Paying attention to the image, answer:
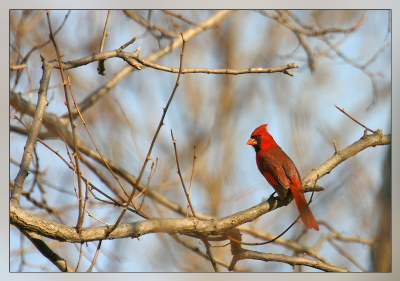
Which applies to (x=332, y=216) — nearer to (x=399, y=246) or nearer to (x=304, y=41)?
(x=399, y=246)

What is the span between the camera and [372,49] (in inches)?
106

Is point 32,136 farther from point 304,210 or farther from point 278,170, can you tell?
point 304,210

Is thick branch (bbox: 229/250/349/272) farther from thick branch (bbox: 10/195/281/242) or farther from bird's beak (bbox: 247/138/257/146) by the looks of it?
bird's beak (bbox: 247/138/257/146)

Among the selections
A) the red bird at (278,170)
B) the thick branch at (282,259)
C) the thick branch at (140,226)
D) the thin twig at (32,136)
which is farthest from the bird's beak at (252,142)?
the thin twig at (32,136)

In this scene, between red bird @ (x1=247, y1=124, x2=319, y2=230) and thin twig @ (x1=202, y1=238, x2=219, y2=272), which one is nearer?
thin twig @ (x1=202, y1=238, x2=219, y2=272)

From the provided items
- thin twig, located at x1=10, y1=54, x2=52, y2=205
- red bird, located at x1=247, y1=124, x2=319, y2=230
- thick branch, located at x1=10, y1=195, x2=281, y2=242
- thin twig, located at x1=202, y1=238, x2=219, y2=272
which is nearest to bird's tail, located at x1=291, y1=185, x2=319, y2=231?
red bird, located at x1=247, y1=124, x2=319, y2=230

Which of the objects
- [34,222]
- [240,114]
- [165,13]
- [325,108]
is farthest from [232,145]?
[34,222]

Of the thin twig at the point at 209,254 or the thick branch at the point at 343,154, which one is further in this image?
the thick branch at the point at 343,154

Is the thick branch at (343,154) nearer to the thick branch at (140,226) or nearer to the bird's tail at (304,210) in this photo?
the bird's tail at (304,210)

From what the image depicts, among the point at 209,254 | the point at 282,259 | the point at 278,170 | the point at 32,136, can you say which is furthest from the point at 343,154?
the point at 32,136

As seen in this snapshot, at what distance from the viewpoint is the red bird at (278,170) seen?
8.45 feet

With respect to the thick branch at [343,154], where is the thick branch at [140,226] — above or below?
below

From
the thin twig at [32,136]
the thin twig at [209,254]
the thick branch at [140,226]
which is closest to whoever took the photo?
the thick branch at [140,226]

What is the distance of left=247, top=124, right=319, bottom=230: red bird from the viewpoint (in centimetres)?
257
